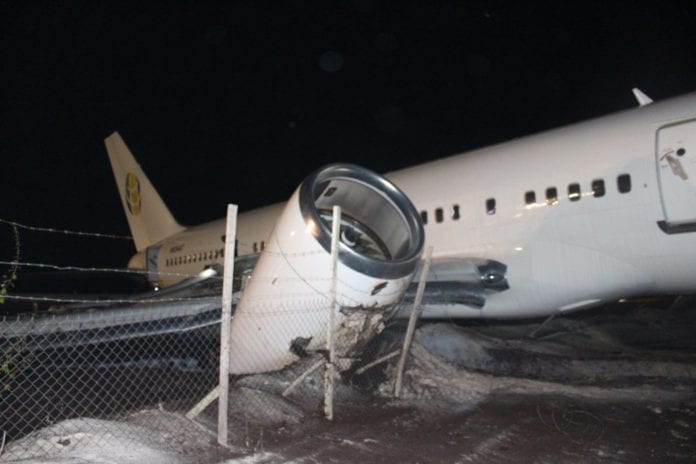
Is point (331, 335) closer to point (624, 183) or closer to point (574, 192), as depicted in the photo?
point (574, 192)

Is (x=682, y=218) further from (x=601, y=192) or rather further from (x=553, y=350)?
(x=553, y=350)

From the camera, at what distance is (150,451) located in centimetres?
352

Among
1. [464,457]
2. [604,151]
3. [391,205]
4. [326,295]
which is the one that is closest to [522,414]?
[464,457]

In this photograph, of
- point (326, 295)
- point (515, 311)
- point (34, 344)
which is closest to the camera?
point (34, 344)

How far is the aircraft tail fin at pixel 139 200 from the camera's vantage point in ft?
59.5

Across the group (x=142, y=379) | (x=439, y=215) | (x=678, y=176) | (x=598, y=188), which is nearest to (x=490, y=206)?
(x=439, y=215)

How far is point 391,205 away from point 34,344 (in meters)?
4.00

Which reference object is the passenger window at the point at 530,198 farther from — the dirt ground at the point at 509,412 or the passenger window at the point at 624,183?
the dirt ground at the point at 509,412

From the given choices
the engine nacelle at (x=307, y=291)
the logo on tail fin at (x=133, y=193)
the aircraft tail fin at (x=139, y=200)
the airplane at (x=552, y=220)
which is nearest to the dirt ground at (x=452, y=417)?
the engine nacelle at (x=307, y=291)

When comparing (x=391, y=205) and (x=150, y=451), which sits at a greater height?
(x=391, y=205)

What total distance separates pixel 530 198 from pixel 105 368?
6.96m

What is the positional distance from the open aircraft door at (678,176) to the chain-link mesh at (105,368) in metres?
5.51

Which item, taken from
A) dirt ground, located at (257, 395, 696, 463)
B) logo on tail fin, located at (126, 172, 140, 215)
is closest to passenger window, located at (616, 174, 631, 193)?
dirt ground, located at (257, 395, 696, 463)

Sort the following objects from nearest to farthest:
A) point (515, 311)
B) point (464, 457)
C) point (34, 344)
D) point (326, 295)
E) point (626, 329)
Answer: point (464, 457), point (34, 344), point (326, 295), point (515, 311), point (626, 329)
